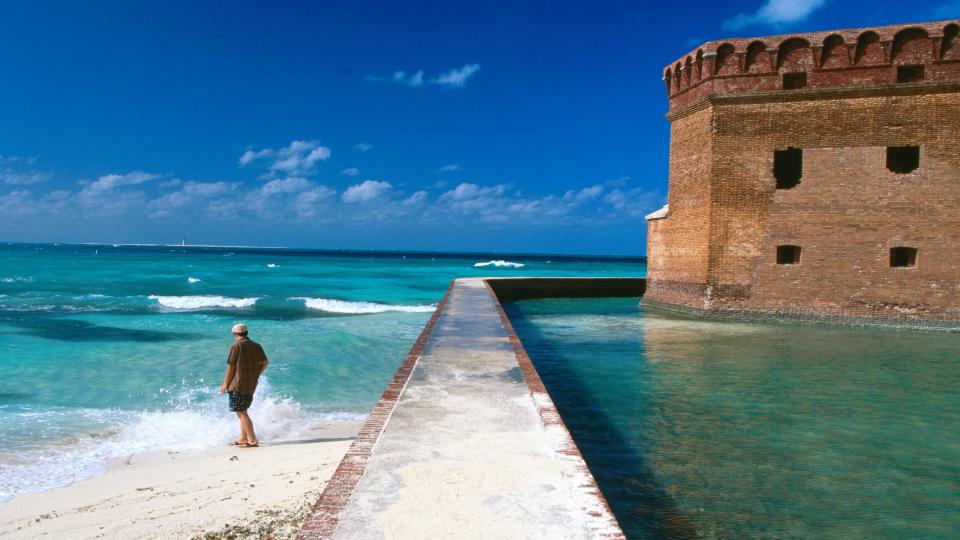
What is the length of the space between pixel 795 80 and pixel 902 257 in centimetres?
460

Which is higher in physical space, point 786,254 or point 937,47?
point 937,47

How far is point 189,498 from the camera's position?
4832 millimetres

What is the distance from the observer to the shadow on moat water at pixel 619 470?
389 centimetres

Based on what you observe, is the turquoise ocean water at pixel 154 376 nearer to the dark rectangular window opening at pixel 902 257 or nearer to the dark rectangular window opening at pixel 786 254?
the dark rectangular window opening at pixel 786 254

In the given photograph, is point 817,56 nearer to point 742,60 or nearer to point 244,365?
point 742,60

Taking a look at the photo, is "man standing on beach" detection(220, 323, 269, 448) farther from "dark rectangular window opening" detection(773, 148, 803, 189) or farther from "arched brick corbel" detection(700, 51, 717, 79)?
"dark rectangular window opening" detection(773, 148, 803, 189)

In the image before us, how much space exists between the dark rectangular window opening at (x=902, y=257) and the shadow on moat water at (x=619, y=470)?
9.53 m

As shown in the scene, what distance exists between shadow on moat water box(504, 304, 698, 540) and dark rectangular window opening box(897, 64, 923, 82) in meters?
10.7

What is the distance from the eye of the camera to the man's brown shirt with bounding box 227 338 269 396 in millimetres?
6188

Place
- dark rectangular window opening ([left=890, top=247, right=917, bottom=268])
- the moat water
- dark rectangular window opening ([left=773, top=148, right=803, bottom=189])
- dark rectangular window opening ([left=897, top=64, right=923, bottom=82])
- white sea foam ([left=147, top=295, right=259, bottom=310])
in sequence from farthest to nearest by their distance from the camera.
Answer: white sea foam ([left=147, top=295, right=259, bottom=310]) → dark rectangular window opening ([left=773, top=148, right=803, bottom=189]) → dark rectangular window opening ([left=890, top=247, right=917, bottom=268]) → dark rectangular window opening ([left=897, top=64, right=923, bottom=82]) → the moat water

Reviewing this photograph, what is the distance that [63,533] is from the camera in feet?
14.3

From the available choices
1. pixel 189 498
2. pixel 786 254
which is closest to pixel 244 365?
pixel 189 498

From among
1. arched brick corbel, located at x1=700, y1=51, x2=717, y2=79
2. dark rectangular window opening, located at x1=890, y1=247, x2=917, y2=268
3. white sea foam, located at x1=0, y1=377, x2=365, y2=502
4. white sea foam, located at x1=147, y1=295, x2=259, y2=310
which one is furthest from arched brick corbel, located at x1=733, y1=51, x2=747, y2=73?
white sea foam, located at x1=147, y1=295, x2=259, y2=310

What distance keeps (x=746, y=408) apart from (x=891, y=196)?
375 inches
